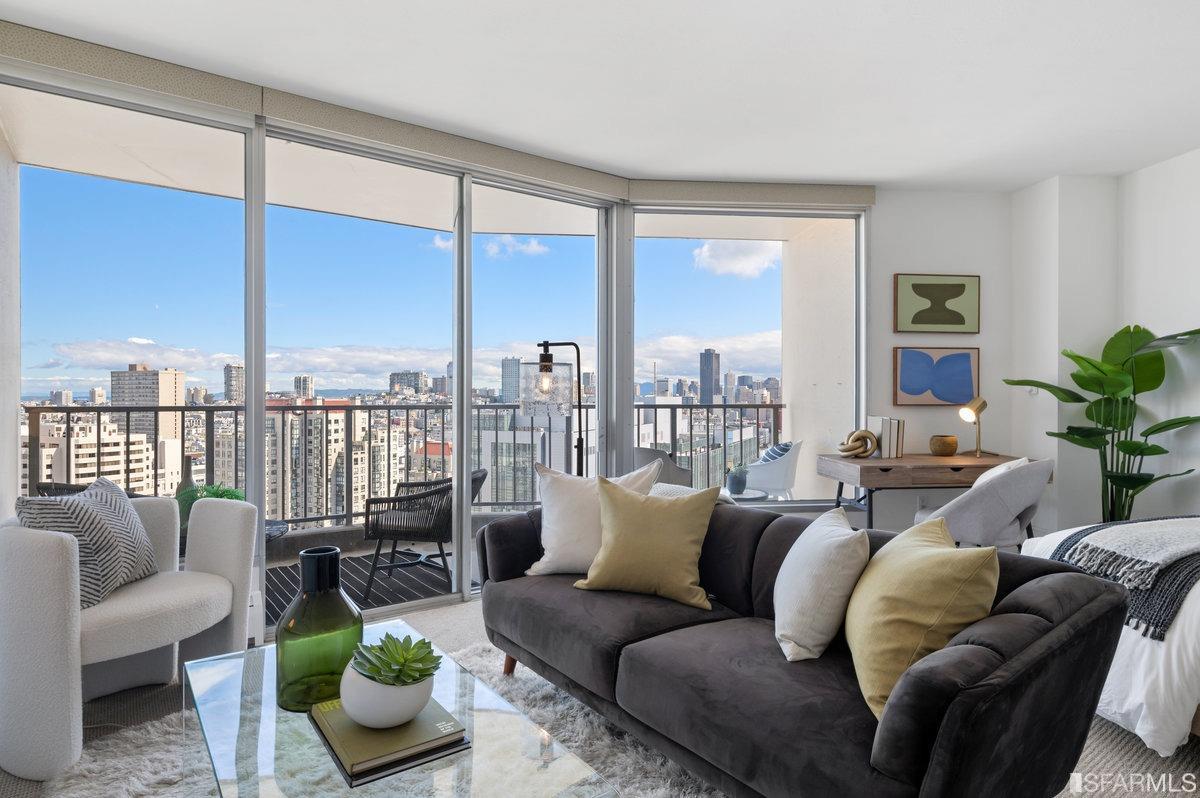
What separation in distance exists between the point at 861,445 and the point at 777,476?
0.64m

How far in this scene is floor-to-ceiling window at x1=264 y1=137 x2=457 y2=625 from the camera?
3.93 meters

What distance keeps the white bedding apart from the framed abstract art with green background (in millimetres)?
3074

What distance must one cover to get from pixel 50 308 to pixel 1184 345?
19.3ft

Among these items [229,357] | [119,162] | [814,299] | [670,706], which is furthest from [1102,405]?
[119,162]

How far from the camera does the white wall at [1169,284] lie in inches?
167

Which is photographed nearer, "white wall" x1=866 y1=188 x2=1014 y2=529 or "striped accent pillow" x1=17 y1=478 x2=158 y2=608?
"striped accent pillow" x1=17 y1=478 x2=158 y2=608

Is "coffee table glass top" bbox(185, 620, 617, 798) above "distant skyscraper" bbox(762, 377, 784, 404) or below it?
below

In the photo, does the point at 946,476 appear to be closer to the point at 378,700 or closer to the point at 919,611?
the point at 919,611

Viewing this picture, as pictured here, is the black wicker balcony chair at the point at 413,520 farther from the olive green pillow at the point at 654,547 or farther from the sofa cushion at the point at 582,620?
the olive green pillow at the point at 654,547

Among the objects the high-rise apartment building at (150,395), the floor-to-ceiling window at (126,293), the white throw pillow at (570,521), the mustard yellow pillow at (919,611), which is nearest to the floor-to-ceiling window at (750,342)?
the white throw pillow at (570,521)

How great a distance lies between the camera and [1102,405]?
4.43 m

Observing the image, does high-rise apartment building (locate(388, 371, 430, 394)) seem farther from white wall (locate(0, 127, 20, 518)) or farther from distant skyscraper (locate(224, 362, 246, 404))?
white wall (locate(0, 127, 20, 518))

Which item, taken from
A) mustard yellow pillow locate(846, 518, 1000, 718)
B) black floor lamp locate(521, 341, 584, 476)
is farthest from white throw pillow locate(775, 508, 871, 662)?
black floor lamp locate(521, 341, 584, 476)

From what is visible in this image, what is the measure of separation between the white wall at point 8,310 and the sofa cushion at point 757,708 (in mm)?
2666
